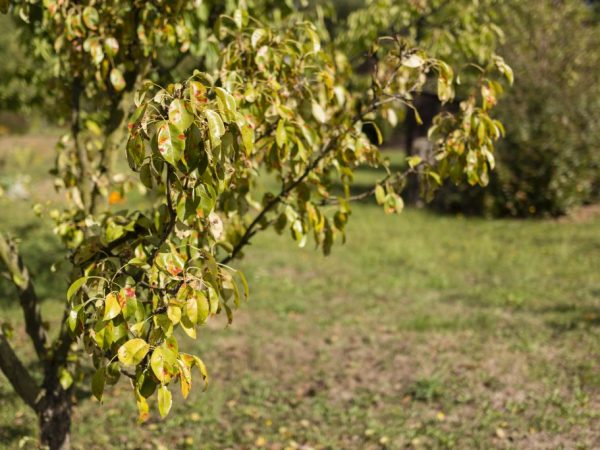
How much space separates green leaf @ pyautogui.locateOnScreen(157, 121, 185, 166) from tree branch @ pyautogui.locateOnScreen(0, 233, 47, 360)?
5.62ft

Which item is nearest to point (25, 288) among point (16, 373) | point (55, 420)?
point (16, 373)

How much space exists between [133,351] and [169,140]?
584 mm

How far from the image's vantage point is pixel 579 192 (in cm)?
1159

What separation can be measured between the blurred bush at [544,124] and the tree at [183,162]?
28.8 feet

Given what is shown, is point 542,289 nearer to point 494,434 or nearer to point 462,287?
point 462,287

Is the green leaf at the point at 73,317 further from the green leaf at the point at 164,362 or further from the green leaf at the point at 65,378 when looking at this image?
the green leaf at the point at 65,378

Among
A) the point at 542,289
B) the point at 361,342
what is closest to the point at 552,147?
the point at 542,289

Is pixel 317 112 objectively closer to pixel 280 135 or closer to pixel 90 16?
pixel 280 135

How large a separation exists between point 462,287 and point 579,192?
5673 mm

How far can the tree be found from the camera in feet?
5.63

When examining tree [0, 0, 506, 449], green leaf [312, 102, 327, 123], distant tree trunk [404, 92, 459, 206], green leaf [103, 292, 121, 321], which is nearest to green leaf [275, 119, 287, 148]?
tree [0, 0, 506, 449]

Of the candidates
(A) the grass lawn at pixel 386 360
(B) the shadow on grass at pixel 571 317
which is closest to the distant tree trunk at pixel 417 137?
(A) the grass lawn at pixel 386 360

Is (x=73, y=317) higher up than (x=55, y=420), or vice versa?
(x=73, y=317)

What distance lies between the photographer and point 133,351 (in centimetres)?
165
